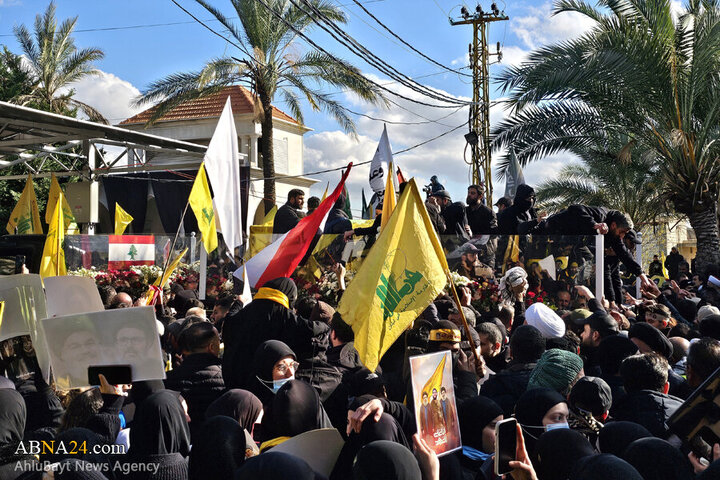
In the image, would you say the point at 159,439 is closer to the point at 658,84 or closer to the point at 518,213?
the point at 518,213

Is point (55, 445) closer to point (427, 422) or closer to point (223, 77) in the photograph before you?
point (427, 422)

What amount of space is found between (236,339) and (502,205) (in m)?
6.60

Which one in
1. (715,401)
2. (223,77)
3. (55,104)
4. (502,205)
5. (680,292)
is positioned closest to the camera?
(715,401)

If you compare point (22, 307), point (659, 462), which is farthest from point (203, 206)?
point (659, 462)

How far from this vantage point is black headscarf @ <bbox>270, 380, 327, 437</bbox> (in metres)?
4.00

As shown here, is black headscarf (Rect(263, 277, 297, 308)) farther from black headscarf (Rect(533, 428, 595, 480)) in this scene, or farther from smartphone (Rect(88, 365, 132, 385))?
black headscarf (Rect(533, 428, 595, 480))

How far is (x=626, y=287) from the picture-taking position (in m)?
10.9

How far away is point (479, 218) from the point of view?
10.4 metres

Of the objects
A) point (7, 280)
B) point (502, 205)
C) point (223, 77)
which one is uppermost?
point (223, 77)

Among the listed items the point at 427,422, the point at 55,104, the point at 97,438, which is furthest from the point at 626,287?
the point at 55,104

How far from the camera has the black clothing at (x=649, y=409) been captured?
167 inches

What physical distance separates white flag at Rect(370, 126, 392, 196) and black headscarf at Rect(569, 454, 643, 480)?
26.1 feet

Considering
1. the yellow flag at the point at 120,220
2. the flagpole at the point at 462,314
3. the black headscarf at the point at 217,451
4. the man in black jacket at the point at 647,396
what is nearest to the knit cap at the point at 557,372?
the man in black jacket at the point at 647,396

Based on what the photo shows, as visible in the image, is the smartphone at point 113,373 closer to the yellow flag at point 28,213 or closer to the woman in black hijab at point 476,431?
the woman in black hijab at point 476,431
